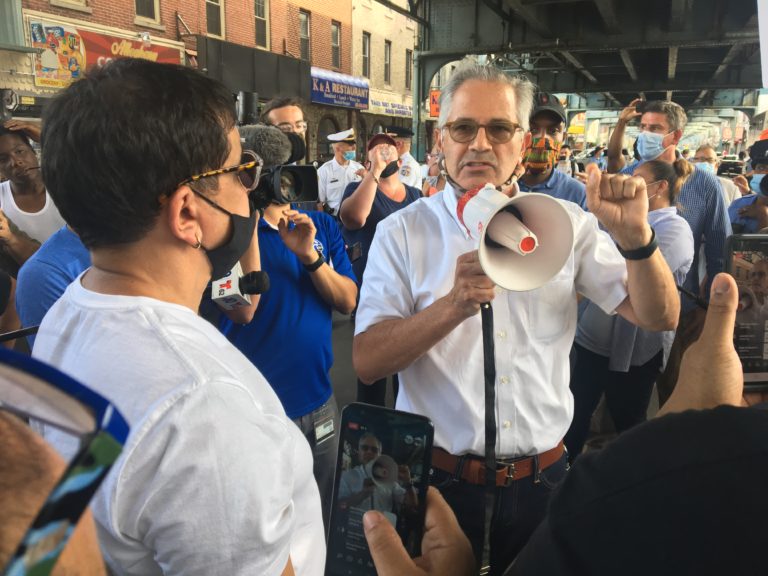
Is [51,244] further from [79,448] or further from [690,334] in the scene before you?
[690,334]

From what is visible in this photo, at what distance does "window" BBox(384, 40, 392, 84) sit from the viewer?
77.1ft

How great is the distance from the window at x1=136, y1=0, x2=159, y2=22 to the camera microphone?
14.4 meters

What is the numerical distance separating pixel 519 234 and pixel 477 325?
0.34 metres

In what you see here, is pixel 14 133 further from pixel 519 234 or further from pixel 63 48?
pixel 63 48

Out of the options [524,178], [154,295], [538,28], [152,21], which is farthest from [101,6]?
[154,295]

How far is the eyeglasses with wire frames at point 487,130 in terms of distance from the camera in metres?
1.84

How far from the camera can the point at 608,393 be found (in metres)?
3.21

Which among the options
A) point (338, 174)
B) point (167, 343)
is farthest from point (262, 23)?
point (167, 343)

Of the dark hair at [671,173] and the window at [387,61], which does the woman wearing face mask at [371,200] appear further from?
the window at [387,61]

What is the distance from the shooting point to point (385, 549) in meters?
1.05

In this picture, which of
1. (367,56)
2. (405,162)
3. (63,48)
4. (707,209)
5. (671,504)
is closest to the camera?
(671,504)

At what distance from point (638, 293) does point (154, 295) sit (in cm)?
143

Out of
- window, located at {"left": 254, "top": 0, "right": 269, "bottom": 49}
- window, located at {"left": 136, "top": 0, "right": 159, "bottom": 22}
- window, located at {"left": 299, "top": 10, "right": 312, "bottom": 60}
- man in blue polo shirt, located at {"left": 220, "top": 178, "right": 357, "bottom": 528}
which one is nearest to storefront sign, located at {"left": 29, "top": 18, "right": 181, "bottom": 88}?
window, located at {"left": 136, "top": 0, "right": 159, "bottom": 22}

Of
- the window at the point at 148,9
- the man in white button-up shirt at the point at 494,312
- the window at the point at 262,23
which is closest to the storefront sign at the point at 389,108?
the window at the point at 262,23
